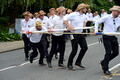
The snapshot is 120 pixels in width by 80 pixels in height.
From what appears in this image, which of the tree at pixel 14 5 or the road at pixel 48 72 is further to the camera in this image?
the tree at pixel 14 5

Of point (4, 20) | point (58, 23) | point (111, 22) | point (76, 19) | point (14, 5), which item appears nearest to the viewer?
point (111, 22)

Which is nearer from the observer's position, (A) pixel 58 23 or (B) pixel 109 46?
(B) pixel 109 46

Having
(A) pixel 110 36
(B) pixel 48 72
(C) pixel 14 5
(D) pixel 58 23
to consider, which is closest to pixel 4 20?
(C) pixel 14 5

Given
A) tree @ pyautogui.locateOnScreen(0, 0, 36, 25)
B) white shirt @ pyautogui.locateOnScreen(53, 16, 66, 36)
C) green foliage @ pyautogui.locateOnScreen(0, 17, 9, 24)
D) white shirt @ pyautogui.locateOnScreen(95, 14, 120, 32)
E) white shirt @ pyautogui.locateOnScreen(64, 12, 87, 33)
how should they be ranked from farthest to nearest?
green foliage @ pyautogui.locateOnScreen(0, 17, 9, 24), tree @ pyautogui.locateOnScreen(0, 0, 36, 25), white shirt @ pyautogui.locateOnScreen(53, 16, 66, 36), white shirt @ pyautogui.locateOnScreen(64, 12, 87, 33), white shirt @ pyautogui.locateOnScreen(95, 14, 120, 32)

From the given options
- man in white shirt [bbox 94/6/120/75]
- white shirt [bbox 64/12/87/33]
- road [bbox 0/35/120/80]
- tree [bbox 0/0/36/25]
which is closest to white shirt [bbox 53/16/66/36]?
white shirt [bbox 64/12/87/33]

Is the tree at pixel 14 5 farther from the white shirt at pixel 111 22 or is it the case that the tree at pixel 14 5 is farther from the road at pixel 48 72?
the white shirt at pixel 111 22

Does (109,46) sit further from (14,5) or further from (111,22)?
(14,5)

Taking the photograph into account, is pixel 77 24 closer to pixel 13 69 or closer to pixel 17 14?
pixel 13 69

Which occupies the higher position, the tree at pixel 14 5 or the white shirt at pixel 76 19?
the tree at pixel 14 5

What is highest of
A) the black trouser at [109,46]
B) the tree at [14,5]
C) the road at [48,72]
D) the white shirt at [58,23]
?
the tree at [14,5]

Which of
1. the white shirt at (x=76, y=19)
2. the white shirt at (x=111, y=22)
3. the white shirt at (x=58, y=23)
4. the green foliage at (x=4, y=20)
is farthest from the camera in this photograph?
the green foliage at (x=4, y=20)

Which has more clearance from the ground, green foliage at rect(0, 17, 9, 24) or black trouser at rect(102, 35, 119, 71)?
green foliage at rect(0, 17, 9, 24)

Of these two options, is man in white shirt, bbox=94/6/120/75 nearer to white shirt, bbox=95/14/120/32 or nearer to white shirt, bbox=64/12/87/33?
white shirt, bbox=95/14/120/32

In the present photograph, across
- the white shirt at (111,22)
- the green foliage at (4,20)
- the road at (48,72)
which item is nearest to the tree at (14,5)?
the green foliage at (4,20)
